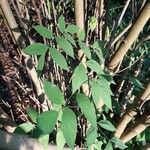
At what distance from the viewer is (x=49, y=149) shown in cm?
140

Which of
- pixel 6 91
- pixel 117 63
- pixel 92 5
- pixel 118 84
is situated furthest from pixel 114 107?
pixel 6 91

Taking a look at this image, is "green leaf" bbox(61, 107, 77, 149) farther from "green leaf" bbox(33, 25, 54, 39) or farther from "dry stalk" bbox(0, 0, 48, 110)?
"dry stalk" bbox(0, 0, 48, 110)

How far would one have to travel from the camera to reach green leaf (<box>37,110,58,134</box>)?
84 cm

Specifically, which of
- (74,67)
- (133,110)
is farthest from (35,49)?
(133,110)

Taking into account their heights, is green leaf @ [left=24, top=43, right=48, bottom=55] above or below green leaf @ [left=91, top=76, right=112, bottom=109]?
above

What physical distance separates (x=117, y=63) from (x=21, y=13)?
46 cm

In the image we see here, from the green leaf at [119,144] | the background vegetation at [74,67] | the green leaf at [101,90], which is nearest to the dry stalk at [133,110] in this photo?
the background vegetation at [74,67]

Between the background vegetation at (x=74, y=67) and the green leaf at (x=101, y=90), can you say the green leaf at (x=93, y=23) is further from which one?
the green leaf at (x=101, y=90)

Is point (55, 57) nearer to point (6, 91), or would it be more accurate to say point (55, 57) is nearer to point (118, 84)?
point (118, 84)

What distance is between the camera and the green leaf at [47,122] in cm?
84

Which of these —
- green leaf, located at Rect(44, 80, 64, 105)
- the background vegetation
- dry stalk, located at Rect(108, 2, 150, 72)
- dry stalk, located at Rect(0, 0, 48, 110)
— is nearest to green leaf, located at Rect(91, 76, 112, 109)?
the background vegetation

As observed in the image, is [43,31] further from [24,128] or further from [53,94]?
[24,128]

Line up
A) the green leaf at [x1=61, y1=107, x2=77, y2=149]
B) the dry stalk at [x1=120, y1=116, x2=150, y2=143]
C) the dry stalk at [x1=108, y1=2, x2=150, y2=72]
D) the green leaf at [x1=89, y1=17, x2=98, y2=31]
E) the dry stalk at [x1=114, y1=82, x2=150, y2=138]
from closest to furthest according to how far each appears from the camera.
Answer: the green leaf at [x1=61, y1=107, x2=77, y2=149] → the dry stalk at [x1=108, y1=2, x2=150, y2=72] → the green leaf at [x1=89, y1=17, x2=98, y2=31] → the dry stalk at [x1=114, y1=82, x2=150, y2=138] → the dry stalk at [x1=120, y1=116, x2=150, y2=143]

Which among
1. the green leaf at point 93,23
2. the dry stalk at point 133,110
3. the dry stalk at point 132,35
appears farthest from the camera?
the dry stalk at point 133,110
